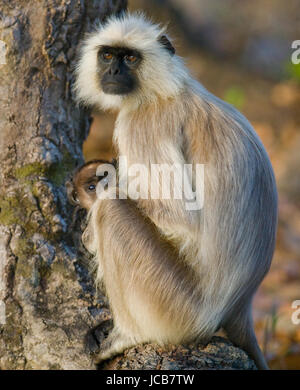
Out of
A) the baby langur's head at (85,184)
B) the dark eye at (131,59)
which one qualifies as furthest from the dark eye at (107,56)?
the baby langur's head at (85,184)

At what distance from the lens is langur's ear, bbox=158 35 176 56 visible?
4.18 m

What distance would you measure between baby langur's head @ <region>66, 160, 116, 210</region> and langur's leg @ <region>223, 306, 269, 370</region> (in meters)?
1.28

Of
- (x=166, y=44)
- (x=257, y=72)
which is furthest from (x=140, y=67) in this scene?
(x=257, y=72)

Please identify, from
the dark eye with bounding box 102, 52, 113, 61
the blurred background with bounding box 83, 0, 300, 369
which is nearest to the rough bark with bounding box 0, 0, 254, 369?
the dark eye with bounding box 102, 52, 113, 61

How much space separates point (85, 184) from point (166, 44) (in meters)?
1.16

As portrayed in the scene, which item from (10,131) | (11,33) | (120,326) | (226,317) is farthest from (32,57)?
(226,317)

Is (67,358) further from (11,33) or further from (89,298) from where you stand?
(11,33)

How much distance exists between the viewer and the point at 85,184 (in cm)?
418

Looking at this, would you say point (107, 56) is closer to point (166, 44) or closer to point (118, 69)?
point (118, 69)

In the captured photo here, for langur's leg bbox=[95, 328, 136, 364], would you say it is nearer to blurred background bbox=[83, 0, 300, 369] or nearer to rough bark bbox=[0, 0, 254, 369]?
rough bark bbox=[0, 0, 254, 369]

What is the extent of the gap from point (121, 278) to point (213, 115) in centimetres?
122

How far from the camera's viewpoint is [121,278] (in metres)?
3.70

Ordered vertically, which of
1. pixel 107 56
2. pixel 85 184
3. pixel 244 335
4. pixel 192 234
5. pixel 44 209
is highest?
pixel 107 56

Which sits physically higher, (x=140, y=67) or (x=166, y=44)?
(x=166, y=44)
